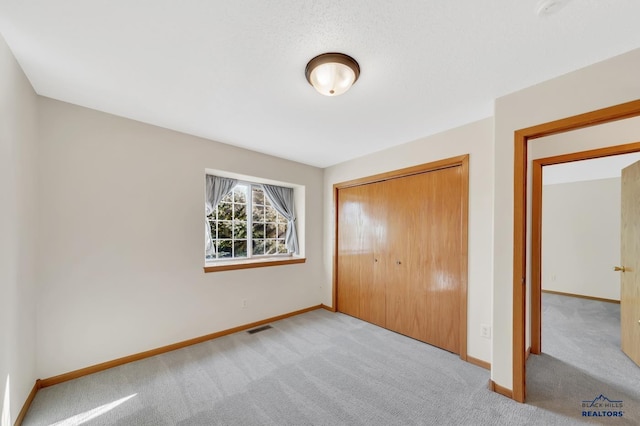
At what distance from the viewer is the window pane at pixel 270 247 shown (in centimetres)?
381

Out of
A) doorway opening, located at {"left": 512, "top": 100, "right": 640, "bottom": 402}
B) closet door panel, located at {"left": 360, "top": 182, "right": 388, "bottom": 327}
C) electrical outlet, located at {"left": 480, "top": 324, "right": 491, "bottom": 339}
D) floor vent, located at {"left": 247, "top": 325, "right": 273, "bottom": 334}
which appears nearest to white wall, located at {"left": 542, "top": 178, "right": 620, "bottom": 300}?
electrical outlet, located at {"left": 480, "top": 324, "right": 491, "bottom": 339}

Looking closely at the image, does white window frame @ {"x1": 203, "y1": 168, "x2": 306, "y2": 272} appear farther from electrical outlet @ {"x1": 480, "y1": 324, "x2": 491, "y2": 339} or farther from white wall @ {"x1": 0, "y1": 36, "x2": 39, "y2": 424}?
electrical outlet @ {"x1": 480, "y1": 324, "x2": 491, "y2": 339}

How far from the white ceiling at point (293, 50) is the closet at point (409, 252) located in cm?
85

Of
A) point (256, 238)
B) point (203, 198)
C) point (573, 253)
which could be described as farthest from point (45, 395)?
point (573, 253)

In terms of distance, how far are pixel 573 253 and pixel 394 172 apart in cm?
453

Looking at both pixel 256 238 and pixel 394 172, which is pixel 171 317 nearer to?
pixel 256 238

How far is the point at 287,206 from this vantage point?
3.97 meters

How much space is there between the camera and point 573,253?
4801 millimetres

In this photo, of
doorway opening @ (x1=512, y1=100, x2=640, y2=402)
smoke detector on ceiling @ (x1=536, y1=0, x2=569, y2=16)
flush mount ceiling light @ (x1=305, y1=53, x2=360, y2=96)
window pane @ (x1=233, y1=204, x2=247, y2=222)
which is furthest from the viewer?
window pane @ (x1=233, y1=204, x2=247, y2=222)

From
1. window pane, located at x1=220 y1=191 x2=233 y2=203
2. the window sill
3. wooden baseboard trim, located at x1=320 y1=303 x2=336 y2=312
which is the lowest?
wooden baseboard trim, located at x1=320 y1=303 x2=336 y2=312

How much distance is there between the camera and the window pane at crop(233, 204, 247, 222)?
139 inches

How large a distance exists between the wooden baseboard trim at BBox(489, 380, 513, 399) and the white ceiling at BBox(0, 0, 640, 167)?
7.57 feet

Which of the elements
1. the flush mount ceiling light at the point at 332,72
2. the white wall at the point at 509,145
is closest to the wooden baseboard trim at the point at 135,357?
the white wall at the point at 509,145

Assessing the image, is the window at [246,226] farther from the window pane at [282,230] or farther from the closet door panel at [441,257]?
the closet door panel at [441,257]
